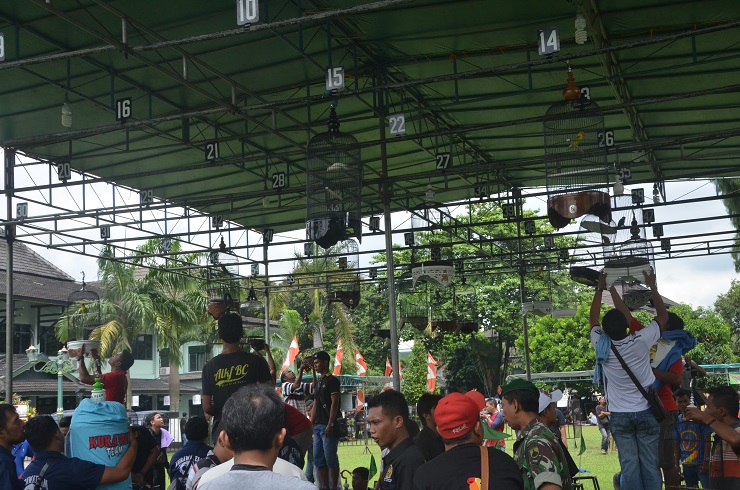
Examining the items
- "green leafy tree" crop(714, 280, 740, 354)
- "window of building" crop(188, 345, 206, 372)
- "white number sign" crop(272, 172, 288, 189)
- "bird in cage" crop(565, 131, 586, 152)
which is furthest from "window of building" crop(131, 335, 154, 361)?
"green leafy tree" crop(714, 280, 740, 354)

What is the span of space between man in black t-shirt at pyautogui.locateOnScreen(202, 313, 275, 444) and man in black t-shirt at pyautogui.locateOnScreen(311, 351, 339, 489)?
3.91m

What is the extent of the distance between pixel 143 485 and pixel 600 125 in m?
8.13

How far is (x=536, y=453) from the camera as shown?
13.7 ft

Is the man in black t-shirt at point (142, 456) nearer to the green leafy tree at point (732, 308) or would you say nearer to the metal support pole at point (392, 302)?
the metal support pole at point (392, 302)

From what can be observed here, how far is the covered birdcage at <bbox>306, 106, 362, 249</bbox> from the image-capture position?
10.7 metres

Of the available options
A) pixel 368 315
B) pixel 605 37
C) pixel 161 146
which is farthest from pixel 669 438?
pixel 368 315

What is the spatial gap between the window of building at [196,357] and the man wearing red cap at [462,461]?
44.0 meters

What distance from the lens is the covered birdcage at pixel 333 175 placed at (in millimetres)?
10734

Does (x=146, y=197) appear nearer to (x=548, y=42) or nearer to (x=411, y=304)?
(x=411, y=304)

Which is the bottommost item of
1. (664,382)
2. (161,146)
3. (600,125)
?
(664,382)

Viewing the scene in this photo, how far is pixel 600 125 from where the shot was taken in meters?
11.9

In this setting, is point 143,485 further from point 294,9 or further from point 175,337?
point 175,337

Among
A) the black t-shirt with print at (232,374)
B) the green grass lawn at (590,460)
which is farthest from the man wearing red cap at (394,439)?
the green grass lawn at (590,460)

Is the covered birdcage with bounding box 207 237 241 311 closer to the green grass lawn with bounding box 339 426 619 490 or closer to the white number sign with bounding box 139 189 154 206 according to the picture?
the white number sign with bounding box 139 189 154 206
